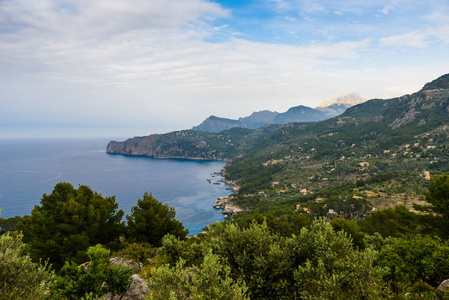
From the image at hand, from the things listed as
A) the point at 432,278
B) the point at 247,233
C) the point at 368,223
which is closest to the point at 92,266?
the point at 247,233

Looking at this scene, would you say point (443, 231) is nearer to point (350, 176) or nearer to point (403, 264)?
point (403, 264)

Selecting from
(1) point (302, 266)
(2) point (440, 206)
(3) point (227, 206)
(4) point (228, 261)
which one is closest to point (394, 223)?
(2) point (440, 206)

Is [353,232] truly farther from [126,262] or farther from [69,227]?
[69,227]

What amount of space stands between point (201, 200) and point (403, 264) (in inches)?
4736

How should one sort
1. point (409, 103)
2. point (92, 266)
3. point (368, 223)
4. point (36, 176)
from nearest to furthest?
point (92, 266) → point (368, 223) → point (36, 176) → point (409, 103)

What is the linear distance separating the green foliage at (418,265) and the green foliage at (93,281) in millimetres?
21316

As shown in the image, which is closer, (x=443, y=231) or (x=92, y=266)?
(x=92, y=266)

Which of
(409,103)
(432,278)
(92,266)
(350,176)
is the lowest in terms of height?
(350,176)

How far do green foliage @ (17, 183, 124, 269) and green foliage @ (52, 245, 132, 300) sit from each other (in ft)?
36.9

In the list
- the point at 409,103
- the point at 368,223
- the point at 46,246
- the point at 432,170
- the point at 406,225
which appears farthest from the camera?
the point at 409,103

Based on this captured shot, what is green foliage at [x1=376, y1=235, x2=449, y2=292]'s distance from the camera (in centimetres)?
1719

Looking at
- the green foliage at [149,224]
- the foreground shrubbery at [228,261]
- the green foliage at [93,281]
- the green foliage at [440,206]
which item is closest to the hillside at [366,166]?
the green foliage at [440,206]

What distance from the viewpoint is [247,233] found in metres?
18.2

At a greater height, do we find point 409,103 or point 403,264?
point 409,103
